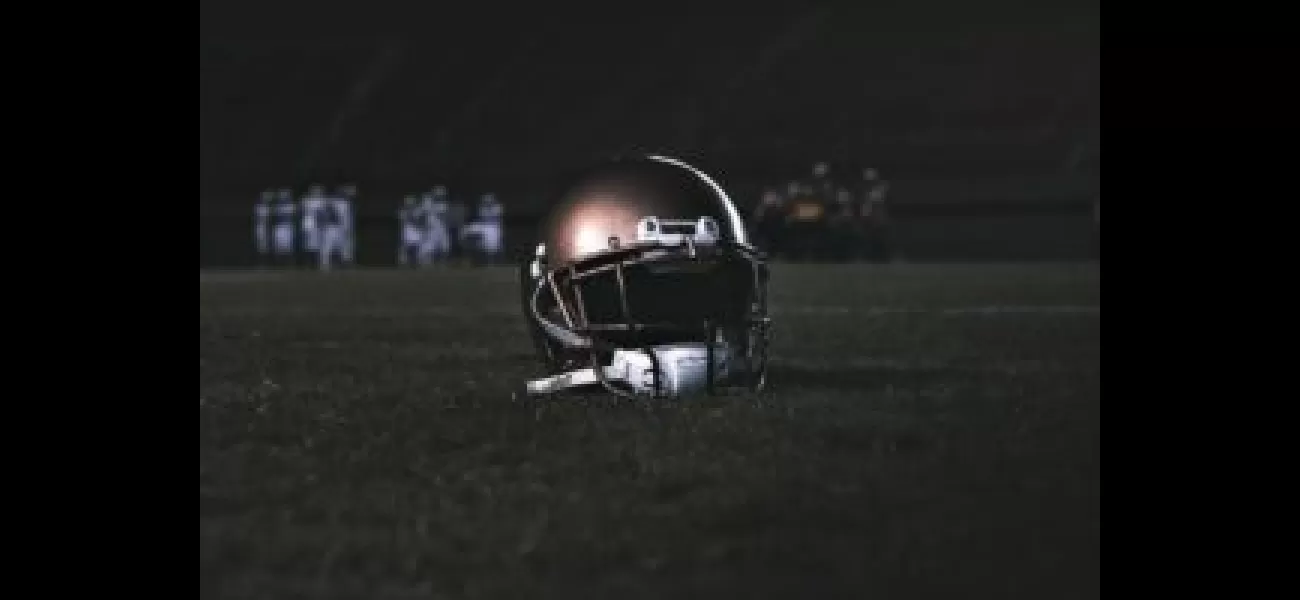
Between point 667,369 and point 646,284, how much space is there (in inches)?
10.5

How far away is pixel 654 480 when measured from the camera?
3.04 m

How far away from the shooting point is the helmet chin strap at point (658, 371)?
163 inches

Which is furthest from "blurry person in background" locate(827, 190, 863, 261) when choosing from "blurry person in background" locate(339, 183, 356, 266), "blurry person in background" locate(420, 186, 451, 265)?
"blurry person in background" locate(339, 183, 356, 266)

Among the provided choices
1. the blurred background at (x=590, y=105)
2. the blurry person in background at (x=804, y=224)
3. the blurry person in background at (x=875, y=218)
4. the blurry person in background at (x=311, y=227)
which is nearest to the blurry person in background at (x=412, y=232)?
the blurred background at (x=590, y=105)

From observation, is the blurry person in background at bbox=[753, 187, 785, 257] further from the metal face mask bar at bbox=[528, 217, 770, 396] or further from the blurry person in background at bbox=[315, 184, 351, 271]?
the metal face mask bar at bbox=[528, 217, 770, 396]

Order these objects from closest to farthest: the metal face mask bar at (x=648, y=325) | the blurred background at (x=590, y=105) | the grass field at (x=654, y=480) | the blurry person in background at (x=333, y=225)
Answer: the grass field at (x=654, y=480)
the metal face mask bar at (x=648, y=325)
the blurry person in background at (x=333, y=225)
the blurred background at (x=590, y=105)

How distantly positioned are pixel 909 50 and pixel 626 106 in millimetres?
3817

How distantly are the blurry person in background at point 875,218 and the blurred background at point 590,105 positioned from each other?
1.59ft

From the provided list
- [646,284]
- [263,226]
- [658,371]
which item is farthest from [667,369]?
[263,226]

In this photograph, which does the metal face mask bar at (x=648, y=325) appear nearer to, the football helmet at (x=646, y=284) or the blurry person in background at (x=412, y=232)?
the football helmet at (x=646, y=284)
